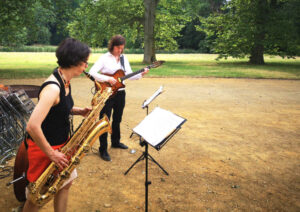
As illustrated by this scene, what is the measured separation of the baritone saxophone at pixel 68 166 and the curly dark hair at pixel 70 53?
85 centimetres

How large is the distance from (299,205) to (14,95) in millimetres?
5992

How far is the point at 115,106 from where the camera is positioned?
5.31m

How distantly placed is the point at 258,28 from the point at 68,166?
2853cm

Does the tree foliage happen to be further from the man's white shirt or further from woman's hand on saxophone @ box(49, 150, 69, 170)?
woman's hand on saxophone @ box(49, 150, 69, 170)

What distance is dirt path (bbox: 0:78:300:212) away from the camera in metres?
3.79

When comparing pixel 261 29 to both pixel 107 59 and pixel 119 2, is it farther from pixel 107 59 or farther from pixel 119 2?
pixel 107 59

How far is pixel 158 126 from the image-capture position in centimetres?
333

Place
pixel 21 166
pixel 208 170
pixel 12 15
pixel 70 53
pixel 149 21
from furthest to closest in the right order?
pixel 149 21 → pixel 12 15 → pixel 208 170 → pixel 21 166 → pixel 70 53

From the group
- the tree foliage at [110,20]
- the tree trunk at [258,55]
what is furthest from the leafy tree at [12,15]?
the tree trunk at [258,55]

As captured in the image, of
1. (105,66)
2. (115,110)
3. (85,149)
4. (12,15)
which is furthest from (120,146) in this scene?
(12,15)

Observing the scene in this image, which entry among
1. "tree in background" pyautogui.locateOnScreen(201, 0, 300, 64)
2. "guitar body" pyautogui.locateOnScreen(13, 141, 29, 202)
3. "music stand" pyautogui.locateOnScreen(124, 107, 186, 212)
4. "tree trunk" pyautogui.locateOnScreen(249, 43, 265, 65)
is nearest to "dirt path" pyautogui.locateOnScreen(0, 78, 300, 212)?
"guitar body" pyautogui.locateOnScreen(13, 141, 29, 202)

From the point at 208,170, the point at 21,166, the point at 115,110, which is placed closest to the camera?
the point at 21,166

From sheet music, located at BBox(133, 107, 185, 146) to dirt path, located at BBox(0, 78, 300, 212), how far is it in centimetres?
120

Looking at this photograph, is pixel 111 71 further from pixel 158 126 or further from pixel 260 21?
pixel 260 21
